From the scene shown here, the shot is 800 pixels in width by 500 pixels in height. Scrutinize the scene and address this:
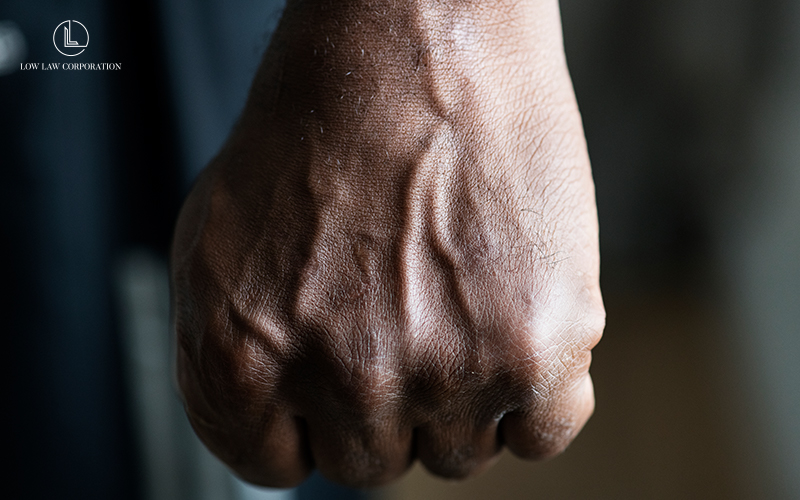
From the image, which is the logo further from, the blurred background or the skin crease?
the skin crease

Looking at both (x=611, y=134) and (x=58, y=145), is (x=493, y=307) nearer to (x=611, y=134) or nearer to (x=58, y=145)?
(x=58, y=145)

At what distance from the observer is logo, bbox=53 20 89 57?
838mm

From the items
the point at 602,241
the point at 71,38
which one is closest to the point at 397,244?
the point at 71,38

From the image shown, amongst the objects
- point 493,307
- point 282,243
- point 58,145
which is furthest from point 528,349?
point 58,145

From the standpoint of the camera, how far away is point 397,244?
361 mm

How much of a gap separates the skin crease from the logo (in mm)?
604

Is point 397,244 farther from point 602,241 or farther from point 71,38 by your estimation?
point 602,241

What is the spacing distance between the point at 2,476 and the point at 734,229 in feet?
5.12

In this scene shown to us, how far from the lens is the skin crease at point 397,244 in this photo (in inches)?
14.1

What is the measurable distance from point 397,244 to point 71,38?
0.74 metres

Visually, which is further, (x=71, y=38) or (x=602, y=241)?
(x=602, y=241)

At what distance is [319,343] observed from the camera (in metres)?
0.36

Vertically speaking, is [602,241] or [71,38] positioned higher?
[71,38]

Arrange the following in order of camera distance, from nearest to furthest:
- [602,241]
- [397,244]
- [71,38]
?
[397,244] < [71,38] < [602,241]
